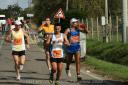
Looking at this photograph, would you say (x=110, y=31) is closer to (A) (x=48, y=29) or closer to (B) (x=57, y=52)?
(A) (x=48, y=29)

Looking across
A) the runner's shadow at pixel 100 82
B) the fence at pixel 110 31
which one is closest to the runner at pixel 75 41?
the runner's shadow at pixel 100 82

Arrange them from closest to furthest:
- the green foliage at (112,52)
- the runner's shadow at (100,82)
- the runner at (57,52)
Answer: the runner at (57,52)
the runner's shadow at (100,82)
the green foliage at (112,52)

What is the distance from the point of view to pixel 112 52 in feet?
90.5

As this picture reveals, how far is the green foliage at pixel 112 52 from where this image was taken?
2538 centimetres

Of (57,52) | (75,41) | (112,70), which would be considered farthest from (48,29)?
(57,52)

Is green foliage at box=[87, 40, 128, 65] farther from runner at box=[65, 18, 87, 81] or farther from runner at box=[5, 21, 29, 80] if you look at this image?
runner at box=[5, 21, 29, 80]

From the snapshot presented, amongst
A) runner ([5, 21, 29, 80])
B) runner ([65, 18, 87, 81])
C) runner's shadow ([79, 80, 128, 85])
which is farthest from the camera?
runner ([5, 21, 29, 80])

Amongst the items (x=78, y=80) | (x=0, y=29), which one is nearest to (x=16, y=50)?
(x=78, y=80)

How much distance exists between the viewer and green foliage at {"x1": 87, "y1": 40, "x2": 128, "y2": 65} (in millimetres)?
25383

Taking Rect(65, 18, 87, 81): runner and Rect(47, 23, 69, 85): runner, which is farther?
Rect(65, 18, 87, 81): runner

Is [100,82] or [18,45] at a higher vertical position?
[18,45]

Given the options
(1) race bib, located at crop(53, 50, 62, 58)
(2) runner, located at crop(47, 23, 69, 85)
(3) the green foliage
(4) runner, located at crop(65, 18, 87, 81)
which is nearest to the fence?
(3) the green foliage

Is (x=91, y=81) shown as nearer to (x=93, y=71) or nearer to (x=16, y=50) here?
(x=16, y=50)

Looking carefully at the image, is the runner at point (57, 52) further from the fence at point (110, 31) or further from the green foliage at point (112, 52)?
the fence at point (110, 31)
